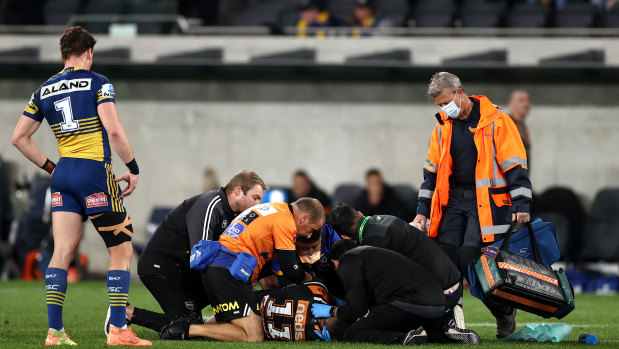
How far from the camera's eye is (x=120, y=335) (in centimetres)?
621

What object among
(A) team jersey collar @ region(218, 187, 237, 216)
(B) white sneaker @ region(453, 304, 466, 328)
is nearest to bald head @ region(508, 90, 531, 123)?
(B) white sneaker @ region(453, 304, 466, 328)

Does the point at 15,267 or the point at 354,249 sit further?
the point at 15,267

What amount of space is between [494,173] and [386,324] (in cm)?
161

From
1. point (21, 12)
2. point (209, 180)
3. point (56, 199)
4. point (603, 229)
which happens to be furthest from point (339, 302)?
point (21, 12)

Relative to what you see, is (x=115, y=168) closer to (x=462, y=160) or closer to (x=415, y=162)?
(x=415, y=162)

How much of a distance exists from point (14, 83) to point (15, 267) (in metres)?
3.36

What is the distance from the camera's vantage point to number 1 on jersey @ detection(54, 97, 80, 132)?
6227 millimetres

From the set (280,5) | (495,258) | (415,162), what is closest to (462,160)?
(495,258)

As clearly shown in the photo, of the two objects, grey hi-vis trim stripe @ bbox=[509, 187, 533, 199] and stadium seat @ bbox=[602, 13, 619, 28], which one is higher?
stadium seat @ bbox=[602, 13, 619, 28]

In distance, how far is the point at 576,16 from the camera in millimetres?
15547

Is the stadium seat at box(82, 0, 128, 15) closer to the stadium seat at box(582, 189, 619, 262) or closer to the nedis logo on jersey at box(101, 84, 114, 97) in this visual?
the stadium seat at box(582, 189, 619, 262)

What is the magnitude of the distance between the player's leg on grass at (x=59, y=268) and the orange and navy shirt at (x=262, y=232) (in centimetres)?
131

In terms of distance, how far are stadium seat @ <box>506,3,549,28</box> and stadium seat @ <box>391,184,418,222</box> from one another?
344cm

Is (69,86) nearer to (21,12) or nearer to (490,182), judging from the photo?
(490,182)
